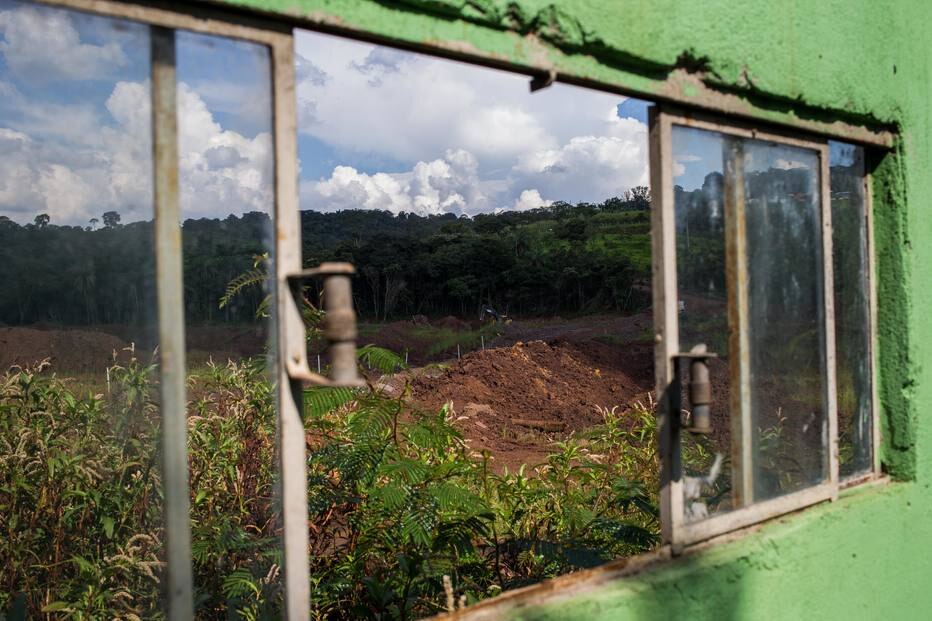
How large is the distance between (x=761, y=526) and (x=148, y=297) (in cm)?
183

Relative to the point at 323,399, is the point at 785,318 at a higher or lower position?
higher

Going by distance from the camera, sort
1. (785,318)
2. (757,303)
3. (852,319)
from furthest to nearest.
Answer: (852,319) < (785,318) < (757,303)

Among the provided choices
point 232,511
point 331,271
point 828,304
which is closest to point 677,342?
point 828,304

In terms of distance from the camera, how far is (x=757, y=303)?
2.48 meters

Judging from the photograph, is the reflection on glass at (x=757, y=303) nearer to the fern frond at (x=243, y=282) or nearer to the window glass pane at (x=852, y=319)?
the window glass pane at (x=852, y=319)

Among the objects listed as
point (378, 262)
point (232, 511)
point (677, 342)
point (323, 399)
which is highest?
point (378, 262)

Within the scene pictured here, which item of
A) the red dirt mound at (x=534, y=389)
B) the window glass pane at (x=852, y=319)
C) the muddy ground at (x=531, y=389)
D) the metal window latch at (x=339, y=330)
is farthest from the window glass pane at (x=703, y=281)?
the red dirt mound at (x=534, y=389)

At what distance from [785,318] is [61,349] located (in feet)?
7.76

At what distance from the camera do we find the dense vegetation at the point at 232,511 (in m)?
2.76

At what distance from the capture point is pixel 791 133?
2572 mm

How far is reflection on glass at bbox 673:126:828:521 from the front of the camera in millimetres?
2283

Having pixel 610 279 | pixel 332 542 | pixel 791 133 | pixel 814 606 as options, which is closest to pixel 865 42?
pixel 791 133

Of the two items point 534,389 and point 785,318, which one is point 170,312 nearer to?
point 785,318

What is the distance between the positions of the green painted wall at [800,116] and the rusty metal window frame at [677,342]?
0.19 feet
